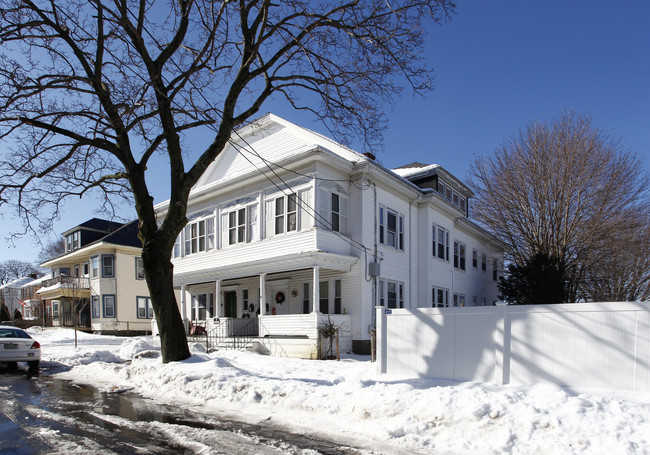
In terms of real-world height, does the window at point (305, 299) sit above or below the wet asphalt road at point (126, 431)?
above

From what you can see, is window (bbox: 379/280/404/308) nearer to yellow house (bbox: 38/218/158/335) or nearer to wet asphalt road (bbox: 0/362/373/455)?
wet asphalt road (bbox: 0/362/373/455)

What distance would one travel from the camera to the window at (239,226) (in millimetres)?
20188

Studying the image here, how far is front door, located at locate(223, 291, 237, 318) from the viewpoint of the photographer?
23.7 m

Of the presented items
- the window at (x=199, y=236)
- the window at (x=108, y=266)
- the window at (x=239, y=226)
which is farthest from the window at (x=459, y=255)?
the window at (x=108, y=266)

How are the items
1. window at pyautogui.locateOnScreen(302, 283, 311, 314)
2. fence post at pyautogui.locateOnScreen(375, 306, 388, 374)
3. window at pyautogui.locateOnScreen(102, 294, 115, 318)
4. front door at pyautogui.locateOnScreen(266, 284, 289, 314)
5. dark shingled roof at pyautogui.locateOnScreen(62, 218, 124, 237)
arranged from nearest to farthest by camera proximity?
fence post at pyautogui.locateOnScreen(375, 306, 388, 374), window at pyautogui.locateOnScreen(302, 283, 311, 314), front door at pyautogui.locateOnScreen(266, 284, 289, 314), window at pyautogui.locateOnScreen(102, 294, 115, 318), dark shingled roof at pyautogui.locateOnScreen(62, 218, 124, 237)

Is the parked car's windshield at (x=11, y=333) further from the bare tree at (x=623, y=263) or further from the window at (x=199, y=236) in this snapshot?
the bare tree at (x=623, y=263)

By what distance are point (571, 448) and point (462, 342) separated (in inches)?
125

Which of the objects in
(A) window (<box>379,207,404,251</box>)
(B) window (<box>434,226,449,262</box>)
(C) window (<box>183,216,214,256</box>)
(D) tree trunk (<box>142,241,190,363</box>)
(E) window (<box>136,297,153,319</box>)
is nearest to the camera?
(D) tree trunk (<box>142,241,190,363</box>)

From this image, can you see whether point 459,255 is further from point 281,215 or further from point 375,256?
point 281,215

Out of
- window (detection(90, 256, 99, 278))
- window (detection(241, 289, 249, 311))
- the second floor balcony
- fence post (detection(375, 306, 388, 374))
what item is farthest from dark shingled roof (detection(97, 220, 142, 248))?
fence post (detection(375, 306, 388, 374))

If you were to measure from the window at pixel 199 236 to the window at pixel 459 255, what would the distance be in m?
13.5

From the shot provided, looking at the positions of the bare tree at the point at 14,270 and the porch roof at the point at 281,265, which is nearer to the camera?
the porch roof at the point at 281,265

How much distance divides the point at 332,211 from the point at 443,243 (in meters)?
8.75

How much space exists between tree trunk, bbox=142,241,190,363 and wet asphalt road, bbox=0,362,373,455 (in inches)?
80.4
